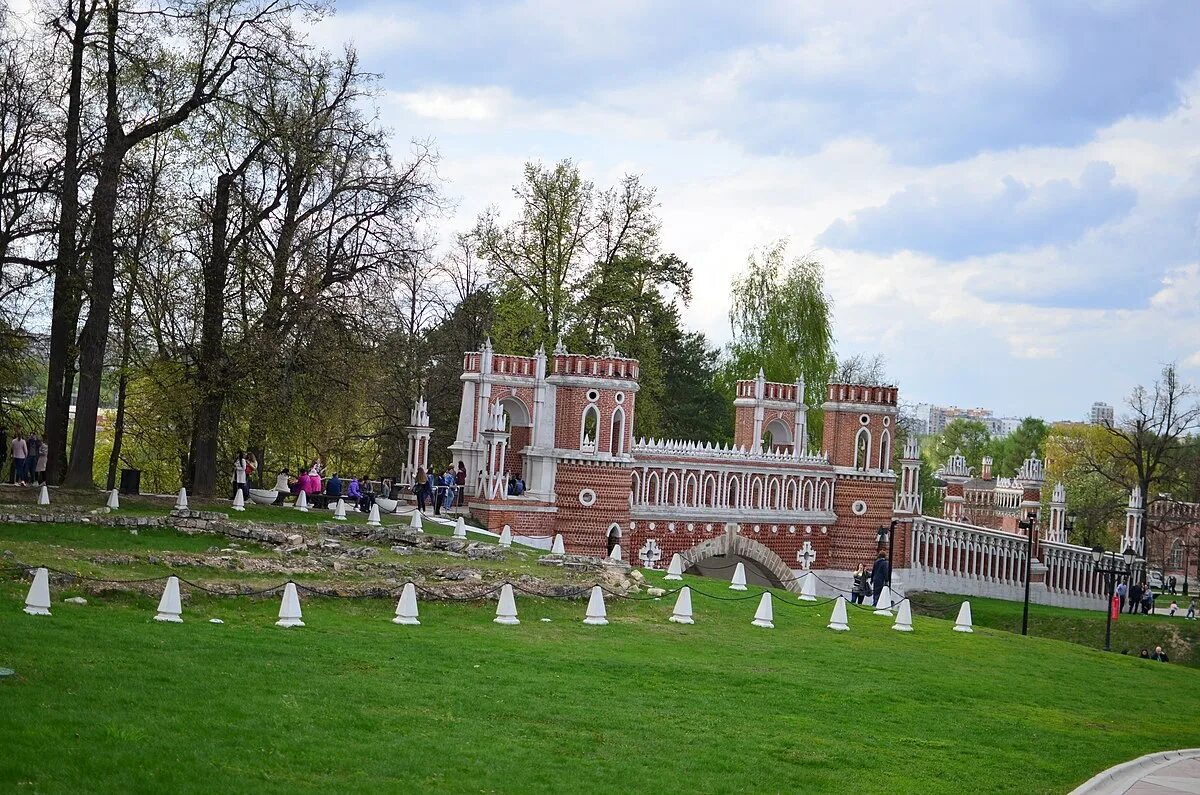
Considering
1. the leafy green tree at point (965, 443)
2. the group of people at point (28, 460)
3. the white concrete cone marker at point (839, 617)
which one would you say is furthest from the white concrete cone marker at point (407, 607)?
the leafy green tree at point (965, 443)

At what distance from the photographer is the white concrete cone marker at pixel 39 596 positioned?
52.7 ft

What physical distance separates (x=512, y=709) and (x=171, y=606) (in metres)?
5.39

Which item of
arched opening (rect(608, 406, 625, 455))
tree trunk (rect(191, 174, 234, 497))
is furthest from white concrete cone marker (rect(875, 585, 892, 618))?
tree trunk (rect(191, 174, 234, 497))

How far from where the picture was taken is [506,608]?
20.2 metres

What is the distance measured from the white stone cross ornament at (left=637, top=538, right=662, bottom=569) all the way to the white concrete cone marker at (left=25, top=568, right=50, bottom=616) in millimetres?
27279

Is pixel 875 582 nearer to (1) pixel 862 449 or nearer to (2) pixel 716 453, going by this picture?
(2) pixel 716 453

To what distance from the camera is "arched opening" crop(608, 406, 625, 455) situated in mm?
40406

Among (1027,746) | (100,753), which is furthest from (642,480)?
(100,753)

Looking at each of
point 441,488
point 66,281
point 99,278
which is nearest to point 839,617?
point 441,488

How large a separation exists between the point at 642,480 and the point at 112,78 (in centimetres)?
2015

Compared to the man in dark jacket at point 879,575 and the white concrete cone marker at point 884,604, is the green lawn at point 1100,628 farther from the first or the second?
the white concrete cone marker at point 884,604

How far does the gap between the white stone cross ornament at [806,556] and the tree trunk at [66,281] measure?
25.1 meters

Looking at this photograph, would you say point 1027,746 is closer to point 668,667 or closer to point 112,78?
point 668,667

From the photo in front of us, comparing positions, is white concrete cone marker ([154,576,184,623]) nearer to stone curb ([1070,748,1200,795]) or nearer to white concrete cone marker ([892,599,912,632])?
stone curb ([1070,748,1200,795])
